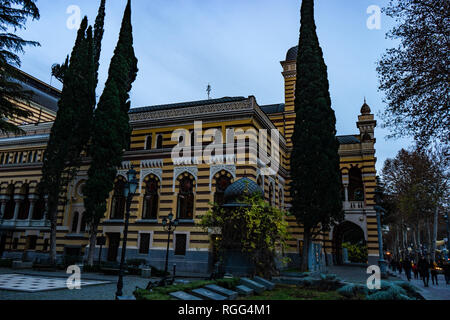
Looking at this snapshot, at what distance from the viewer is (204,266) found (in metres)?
23.0

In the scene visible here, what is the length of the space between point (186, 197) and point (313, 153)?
34.6 feet

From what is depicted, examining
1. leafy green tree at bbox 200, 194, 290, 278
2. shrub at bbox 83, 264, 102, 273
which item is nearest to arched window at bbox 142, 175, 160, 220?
shrub at bbox 83, 264, 102, 273

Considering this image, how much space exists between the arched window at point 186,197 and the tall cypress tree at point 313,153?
8.00 meters

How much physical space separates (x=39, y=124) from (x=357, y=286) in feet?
122

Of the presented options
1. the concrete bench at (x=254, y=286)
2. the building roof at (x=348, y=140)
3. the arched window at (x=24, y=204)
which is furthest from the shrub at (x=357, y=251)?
the arched window at (x=24, y=204)

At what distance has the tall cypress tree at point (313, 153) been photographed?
2192cm

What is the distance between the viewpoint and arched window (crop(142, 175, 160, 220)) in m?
26.4

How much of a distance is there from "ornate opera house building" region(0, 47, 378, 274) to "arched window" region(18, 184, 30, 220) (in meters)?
0.09

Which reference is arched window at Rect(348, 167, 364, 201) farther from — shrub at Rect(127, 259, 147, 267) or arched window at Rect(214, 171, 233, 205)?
shrub at Rect(127, 259, 147, 267)

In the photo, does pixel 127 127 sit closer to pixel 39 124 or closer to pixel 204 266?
pixel 204 266

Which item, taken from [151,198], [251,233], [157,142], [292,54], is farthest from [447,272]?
[292,54]

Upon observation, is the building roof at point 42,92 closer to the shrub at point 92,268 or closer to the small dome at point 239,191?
the shrub at point 92,268

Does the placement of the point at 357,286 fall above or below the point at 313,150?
below
